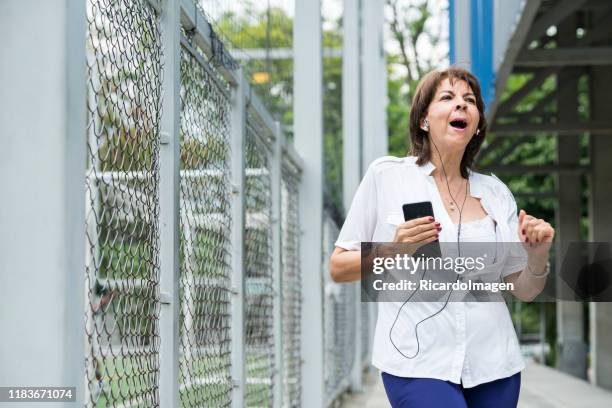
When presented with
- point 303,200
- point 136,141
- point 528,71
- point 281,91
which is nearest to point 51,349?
point 136,141

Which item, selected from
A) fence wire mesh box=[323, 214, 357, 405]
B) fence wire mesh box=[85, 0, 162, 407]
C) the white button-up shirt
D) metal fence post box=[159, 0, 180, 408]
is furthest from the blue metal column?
fence wire mesh box=[85, 0, 162, 407]

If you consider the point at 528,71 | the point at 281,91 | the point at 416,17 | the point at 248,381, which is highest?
the point at 416,17

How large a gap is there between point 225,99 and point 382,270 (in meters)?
1.22

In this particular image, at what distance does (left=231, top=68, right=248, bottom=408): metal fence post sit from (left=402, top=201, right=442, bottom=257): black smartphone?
117 cm

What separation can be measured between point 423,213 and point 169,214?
0.68 meters

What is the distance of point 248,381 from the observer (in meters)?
4.58

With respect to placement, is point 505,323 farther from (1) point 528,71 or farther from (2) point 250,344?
(1) point 528,71

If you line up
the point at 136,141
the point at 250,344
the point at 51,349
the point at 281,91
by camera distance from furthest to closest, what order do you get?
the point at 281,91
the point at 250,344
the point at 136,141
the point at 51,349

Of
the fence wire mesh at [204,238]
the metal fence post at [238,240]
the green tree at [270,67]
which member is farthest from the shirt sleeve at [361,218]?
the green tree at [270,67]

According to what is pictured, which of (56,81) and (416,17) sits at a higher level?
(416,17)

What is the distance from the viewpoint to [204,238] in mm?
3375

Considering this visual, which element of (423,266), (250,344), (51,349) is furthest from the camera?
(250,344)

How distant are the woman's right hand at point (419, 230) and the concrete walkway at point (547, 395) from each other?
7167 millimetres

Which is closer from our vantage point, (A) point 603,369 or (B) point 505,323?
(B) point 505,323
